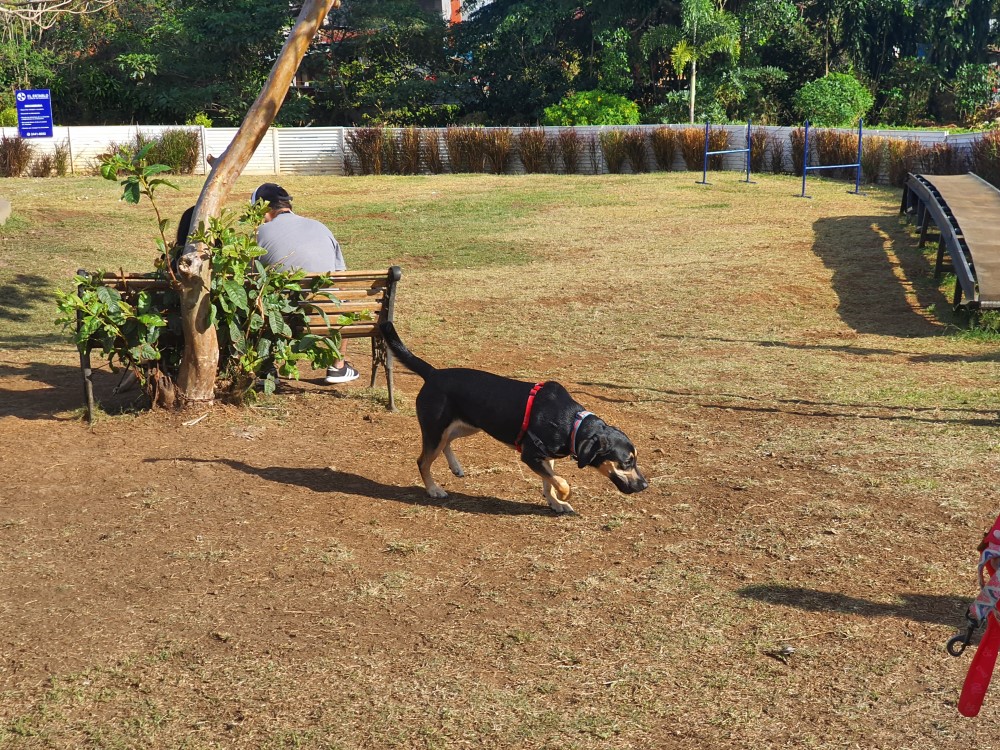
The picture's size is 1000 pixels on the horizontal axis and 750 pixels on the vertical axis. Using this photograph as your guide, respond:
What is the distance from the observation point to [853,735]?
358 cm

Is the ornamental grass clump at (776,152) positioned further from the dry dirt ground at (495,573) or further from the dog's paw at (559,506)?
the dog's paw at (559,506)

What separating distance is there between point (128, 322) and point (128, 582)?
262 cm

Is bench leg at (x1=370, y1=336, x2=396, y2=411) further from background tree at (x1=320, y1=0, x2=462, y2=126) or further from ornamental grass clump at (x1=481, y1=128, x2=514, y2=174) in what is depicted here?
background tree at (x1=320, y1=0, x2=462, y2=126)

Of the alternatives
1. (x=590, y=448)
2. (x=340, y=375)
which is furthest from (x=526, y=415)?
(x=340, y=375)

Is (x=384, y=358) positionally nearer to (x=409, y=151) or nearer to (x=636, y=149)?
(x=636, y=149)

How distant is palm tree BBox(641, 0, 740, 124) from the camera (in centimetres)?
3009

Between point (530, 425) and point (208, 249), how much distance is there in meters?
2.85

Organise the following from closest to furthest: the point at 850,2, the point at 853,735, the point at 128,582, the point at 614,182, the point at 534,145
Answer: the point at 853,735
the point at 128,582
the point at 614,182
the point at 534,145
the point at 850,2

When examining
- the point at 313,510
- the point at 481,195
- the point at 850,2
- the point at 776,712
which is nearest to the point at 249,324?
the point at 313,510

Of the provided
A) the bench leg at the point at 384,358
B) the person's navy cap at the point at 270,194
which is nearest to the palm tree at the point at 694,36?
the person's navy cap at the point at 270,194

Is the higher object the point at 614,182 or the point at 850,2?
the point at 850,2

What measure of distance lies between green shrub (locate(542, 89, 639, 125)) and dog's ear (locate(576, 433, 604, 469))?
84.7ft

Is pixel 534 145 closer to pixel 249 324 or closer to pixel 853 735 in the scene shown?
pixel 249 324

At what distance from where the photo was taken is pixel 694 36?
30578mm
